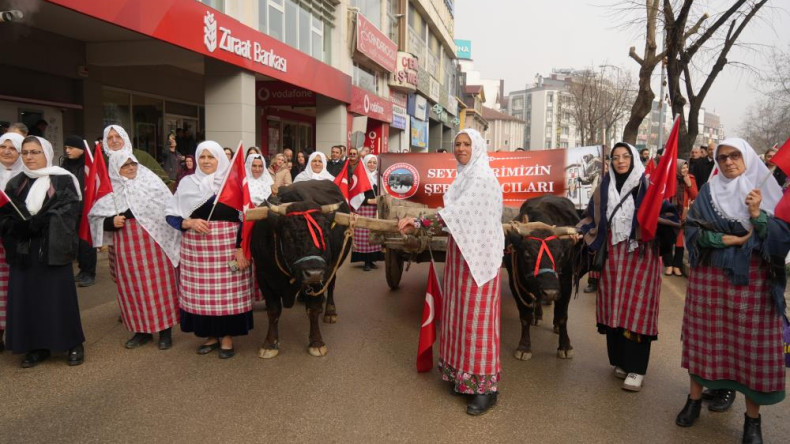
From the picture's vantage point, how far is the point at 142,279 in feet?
15.5

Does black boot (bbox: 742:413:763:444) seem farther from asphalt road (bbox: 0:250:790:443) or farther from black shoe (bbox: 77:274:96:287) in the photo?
black shoe (bbox: 77:274:96:287)

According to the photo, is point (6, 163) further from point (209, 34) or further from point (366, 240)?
point (209, 34)

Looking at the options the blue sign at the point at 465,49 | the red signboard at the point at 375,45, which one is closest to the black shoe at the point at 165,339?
the red signboard at the point at 375,45

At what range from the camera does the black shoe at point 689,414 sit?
11.9ft

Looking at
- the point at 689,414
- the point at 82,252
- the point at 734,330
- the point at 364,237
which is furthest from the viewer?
the point at 364,237

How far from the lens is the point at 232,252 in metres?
4.62

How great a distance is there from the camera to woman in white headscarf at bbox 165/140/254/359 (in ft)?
14.9

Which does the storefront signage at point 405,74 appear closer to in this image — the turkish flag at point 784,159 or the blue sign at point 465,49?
the turkish flag at point 784,159

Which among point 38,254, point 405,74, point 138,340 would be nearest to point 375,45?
point 405,74

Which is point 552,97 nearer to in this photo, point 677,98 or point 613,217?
point 677,98

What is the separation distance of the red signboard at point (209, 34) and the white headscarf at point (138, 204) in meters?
4.25

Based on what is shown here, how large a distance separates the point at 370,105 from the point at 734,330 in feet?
60.7

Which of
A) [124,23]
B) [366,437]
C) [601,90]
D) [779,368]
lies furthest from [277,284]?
[601,90]

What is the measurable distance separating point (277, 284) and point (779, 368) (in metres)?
3.85
